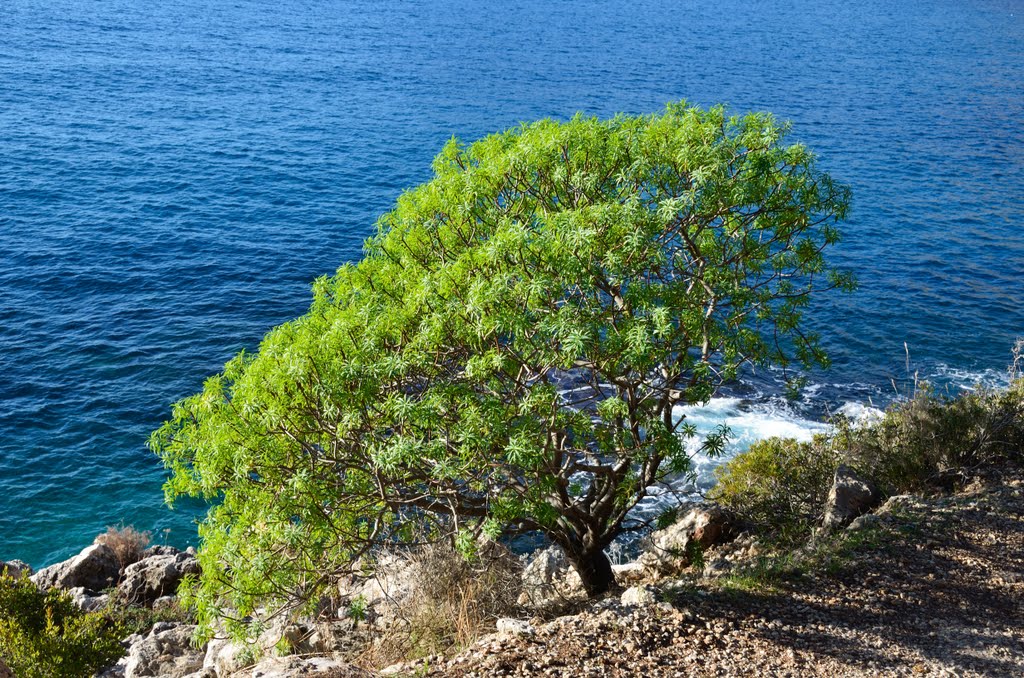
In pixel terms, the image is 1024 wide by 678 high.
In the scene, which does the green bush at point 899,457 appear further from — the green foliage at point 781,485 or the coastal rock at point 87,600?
the coastal rock at point 87,600

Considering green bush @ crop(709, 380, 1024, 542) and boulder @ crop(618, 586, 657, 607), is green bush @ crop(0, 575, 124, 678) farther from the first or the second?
green bush @ crop(709, 380, 1024, 542)

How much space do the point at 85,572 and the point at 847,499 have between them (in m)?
19.8

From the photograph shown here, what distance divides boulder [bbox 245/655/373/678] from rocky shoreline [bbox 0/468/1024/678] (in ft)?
0.15

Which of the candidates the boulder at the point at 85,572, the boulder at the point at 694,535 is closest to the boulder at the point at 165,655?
the boulder at the point at 85,572

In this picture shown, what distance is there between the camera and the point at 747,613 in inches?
540

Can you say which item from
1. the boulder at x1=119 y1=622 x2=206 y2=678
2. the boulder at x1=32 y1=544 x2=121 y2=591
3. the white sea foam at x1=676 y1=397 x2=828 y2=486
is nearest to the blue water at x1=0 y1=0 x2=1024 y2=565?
the white sea foam at x1=676 y1=397 x2=828 y2=486

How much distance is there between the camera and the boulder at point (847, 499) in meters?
17.9

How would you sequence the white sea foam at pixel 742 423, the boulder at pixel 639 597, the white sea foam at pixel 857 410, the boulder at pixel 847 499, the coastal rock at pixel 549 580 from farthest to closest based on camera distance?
the white sea foam at pixel 857 410
the white sea foam at pixel 742 423
the boulder at pixel 847 499
the coastal rock at pixel 549 580
the boulder at pixel 639 597

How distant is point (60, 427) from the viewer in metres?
29.7

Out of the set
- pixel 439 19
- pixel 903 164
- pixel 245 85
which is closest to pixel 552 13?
pixel 439 19

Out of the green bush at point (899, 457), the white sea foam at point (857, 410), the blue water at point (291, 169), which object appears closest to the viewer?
the green bush at point (899, 457)

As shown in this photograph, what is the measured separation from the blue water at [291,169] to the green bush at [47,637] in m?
8.93

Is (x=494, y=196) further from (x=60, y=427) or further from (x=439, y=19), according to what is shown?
(x=439, y=19)

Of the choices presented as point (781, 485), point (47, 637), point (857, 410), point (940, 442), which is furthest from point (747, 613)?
point (857, 410)
